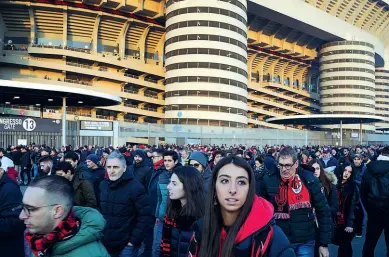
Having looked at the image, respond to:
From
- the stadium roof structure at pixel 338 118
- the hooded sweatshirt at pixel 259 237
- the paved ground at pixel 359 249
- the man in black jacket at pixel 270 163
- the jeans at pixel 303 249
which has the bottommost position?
the paved ground at pixel 359 249

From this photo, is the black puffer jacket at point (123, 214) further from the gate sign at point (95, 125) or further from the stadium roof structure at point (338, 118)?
the stadium roof structure at point (338, 118)

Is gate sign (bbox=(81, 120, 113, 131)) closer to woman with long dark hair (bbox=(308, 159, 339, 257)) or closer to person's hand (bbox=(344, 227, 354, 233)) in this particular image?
woman with long dark hair (bbox=(308, 159, 339, 257))

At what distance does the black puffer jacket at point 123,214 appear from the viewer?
446 cm

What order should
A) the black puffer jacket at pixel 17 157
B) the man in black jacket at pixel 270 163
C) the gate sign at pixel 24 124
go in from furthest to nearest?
the gate sign at pixel 24 124 < the black puffer jacket at pixel 17 157 < the man in black jacket at pixel 270 163

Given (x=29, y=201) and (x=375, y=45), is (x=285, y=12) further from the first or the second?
(x=29, y=201)

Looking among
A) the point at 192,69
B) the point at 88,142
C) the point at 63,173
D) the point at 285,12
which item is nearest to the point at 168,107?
the point at 192,69

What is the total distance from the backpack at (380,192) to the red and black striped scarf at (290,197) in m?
1.76

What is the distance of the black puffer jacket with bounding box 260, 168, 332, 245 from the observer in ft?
14.1

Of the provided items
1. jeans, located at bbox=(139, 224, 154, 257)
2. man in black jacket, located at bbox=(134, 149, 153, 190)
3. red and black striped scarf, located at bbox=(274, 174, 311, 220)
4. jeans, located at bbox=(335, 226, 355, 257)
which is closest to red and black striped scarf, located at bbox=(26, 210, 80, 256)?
Answer: red and black striped scarf, located at bbox=(274, 174, 311, 220)

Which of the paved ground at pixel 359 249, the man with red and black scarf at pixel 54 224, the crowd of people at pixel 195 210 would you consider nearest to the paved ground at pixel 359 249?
the paved ground at pixel 359 249

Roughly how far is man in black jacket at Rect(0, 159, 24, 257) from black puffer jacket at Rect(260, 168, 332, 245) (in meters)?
2.48

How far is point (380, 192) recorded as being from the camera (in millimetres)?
5586

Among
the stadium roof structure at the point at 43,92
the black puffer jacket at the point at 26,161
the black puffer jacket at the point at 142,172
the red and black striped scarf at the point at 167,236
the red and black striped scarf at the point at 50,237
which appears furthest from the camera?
the stadium roof structure at the point at 43,92

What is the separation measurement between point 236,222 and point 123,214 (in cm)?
261
